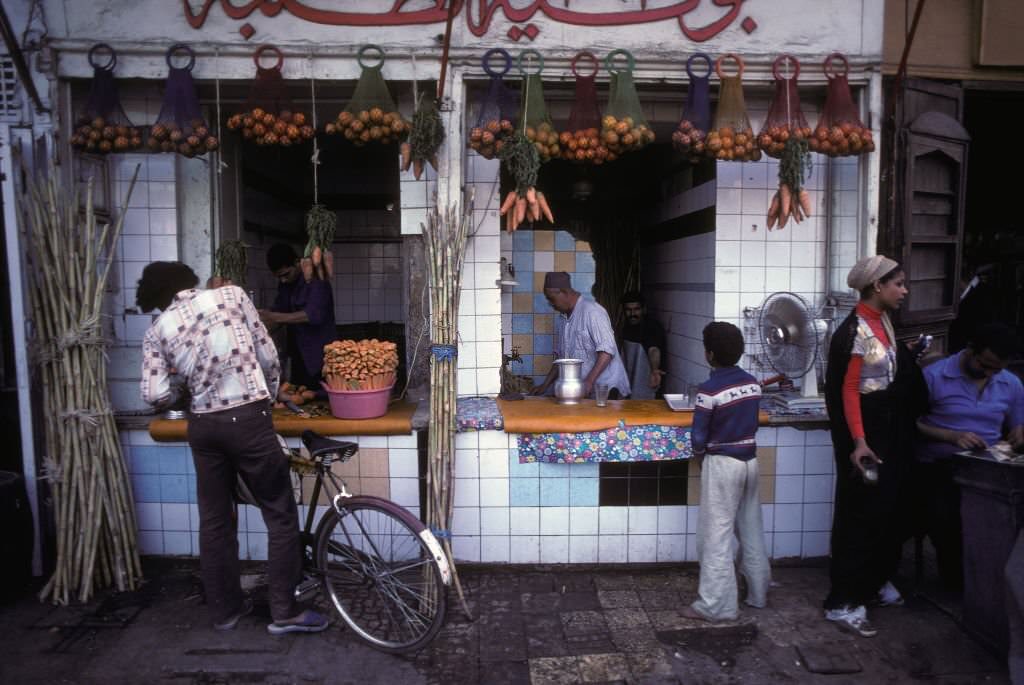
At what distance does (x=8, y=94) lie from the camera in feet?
15.3

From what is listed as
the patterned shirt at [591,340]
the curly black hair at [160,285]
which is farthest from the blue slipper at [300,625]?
the patterned shirt at [591,340]

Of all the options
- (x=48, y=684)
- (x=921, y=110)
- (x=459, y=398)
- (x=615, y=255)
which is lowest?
(x=48, y=684)

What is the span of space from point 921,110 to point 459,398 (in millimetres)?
3780

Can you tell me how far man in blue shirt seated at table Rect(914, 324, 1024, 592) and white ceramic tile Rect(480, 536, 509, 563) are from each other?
2573 millimetres

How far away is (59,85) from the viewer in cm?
471

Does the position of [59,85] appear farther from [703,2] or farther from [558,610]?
[558,610]

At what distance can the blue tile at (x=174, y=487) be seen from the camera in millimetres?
4801

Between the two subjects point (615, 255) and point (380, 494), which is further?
point (615, 255)

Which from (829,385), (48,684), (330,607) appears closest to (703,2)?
(829,385)

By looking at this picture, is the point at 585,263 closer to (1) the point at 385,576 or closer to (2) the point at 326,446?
(2) the point at 326,446

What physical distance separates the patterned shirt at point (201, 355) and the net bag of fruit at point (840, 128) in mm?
3617

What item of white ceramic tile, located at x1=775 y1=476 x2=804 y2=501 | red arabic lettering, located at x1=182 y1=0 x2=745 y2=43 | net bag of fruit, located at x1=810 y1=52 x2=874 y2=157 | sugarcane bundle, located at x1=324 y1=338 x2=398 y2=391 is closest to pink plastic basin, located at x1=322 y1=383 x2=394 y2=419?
sugarcane bundle, located at x1=324 y1=338 x2=398 y2=391

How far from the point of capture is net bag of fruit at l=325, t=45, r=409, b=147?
4344 millimetres

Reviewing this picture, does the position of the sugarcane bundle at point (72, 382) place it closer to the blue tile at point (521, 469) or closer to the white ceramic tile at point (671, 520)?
the blue tile at point (521, 469)
